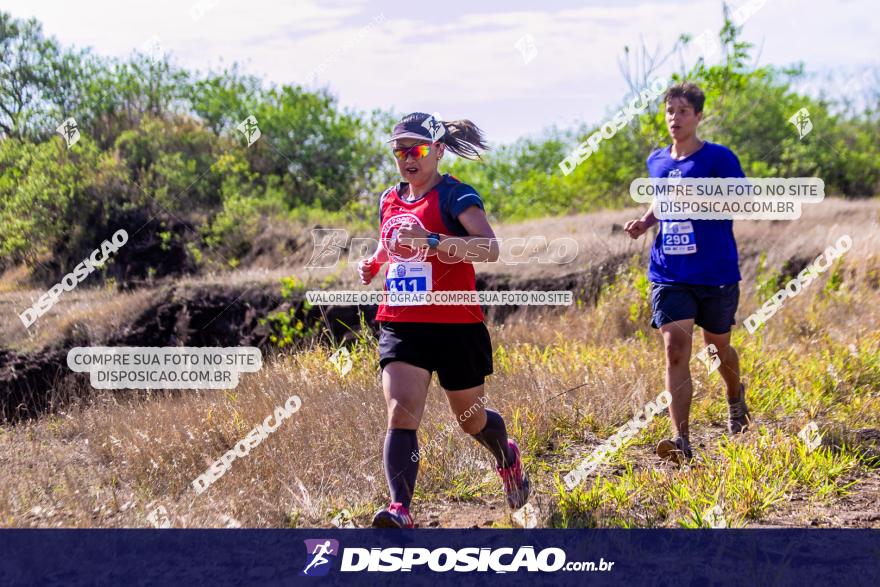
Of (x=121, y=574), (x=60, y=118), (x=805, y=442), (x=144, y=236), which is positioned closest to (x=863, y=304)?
(x=805, y=442)

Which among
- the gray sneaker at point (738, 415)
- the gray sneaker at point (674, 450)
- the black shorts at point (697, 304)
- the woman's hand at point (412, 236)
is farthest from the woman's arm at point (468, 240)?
the gray sneaker at point (738, 415)

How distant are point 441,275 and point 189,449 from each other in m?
2.23

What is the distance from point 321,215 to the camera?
1563 centimetres

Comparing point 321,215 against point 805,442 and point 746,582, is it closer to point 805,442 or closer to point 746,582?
point 805,442

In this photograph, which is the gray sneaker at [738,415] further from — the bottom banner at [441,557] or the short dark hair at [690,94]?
the short dark hair at [690,94]

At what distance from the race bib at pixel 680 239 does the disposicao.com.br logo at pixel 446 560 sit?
6.47 ft

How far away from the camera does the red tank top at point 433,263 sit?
13.6ft

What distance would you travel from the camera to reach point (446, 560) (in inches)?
152

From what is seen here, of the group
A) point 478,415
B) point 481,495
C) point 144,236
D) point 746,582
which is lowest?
point 746,582

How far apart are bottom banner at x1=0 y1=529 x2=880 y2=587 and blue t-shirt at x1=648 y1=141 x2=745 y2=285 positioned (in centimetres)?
156

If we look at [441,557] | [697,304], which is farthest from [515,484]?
[697,304]

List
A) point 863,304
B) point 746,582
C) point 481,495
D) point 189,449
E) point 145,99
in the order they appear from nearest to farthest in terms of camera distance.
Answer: point 746,582, point 481,495, point 189,449, point 863,304, point 145,99

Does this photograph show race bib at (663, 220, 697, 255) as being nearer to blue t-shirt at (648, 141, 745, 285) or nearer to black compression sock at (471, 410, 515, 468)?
blue t-shirt at (648, 141, 745, 285)

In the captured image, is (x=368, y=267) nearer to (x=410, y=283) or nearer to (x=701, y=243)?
(x=410, y=283)
